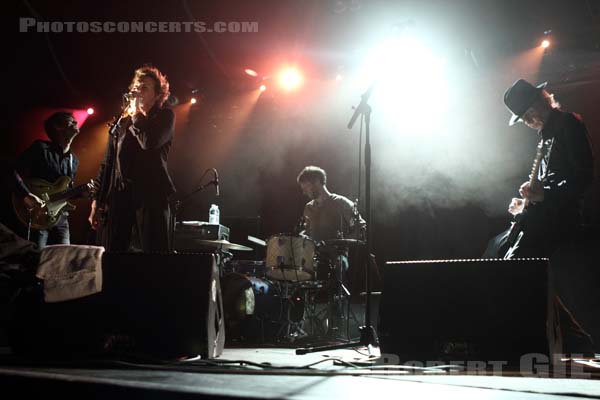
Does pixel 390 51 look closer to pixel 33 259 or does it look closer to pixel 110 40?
pixel 33 259

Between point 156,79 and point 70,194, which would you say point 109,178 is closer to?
point 156,79

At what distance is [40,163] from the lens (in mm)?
5191

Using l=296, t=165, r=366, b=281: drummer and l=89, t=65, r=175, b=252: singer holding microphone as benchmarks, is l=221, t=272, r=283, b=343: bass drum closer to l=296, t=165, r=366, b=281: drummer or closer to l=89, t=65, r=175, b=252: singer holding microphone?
l=296, t=165, r=366, b=281: drummer

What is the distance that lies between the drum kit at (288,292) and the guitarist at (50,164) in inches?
64.9

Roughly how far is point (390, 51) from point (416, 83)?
4.35 meters

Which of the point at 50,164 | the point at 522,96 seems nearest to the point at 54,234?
the point at 50,164

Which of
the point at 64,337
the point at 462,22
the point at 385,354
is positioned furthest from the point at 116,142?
the point at 462,22

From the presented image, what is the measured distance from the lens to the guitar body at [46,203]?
505 cm

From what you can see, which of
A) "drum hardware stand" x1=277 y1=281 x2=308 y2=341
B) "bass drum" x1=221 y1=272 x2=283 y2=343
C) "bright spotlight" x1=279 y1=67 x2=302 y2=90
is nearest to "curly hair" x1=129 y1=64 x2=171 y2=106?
"bass drum" x1=221 y1=272 x2=283 y2=343

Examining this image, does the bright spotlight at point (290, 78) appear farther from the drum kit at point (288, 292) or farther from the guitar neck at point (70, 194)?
the guitar neck at point (70, 194)

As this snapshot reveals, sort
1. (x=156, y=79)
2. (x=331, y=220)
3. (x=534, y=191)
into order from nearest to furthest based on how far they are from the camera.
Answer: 1. (x=534, y=191)
2. (x=156, y=79)
3. (x=331, y=220)

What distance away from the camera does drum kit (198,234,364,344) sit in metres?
5.70

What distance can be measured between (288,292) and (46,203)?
2.96m

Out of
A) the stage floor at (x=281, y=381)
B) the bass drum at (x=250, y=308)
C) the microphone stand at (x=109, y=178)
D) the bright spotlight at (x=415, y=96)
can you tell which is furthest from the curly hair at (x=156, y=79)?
the bright spotlight at (x=415, y=96)
